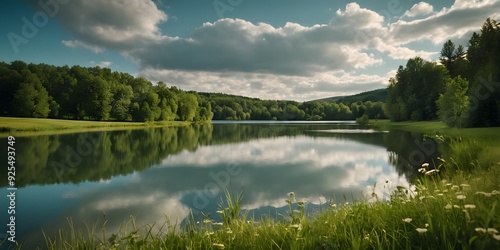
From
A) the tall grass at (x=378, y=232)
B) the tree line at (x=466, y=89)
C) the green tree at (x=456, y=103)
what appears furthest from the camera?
the green tree at (x=456, y=103)

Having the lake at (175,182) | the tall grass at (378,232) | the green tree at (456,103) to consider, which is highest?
the green tree at (456,103)

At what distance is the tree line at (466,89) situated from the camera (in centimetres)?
3088

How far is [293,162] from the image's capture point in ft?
64.3

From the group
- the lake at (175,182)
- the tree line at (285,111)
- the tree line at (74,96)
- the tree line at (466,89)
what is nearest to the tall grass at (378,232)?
the lake at (175,182)

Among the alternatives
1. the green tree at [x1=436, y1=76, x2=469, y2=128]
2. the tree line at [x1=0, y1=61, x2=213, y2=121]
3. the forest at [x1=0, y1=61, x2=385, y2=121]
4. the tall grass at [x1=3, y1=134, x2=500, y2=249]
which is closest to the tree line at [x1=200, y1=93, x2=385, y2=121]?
the forest at [x1=0, y1=61, x2=385, y2=121]

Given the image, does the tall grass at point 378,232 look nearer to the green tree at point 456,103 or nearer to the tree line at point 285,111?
the green tree at point 456,103

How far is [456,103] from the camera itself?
37375 mm

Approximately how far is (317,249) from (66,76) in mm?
91851

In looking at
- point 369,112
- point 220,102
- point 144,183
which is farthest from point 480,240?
point 220,102

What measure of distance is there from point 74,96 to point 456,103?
273 ft

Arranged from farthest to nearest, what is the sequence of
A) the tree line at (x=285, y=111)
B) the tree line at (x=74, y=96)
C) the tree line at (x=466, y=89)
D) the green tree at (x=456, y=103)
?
1. the tree line at (x=285, y=111)
2. the tree line at (x=74, y=96)
3. the green tree at (x=456, y=103)
4. the tree line at (x=466, y=89)

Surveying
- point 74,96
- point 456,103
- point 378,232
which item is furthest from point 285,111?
point 378,232

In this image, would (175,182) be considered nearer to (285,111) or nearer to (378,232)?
(378,232)

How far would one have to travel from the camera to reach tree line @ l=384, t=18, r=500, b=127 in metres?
30.9
